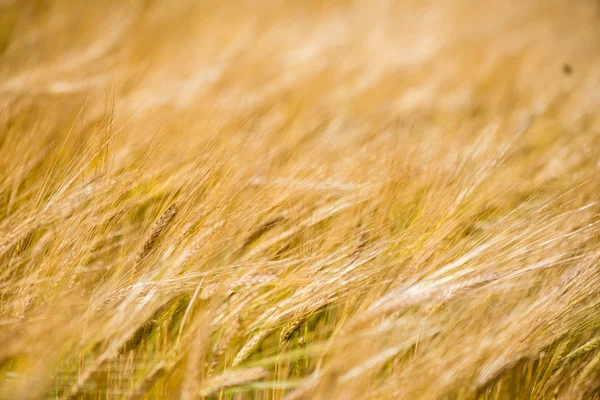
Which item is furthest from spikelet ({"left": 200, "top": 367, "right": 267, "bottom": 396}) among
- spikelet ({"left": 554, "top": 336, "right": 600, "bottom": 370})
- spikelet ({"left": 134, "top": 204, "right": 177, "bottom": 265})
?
spikelet ({"left": 554, "top": 336, "right": 600, "bottom": 370})

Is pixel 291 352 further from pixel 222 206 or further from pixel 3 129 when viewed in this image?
pixel 3 129

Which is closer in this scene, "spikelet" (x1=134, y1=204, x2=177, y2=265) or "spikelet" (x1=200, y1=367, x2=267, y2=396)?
"spikelet" (x1=200, y1=367, x2=267, y2=396)

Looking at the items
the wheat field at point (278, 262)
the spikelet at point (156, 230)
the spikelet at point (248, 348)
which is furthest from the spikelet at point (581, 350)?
the spikelet at point (156, 230)

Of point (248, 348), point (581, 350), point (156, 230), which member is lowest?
point (581, 350)

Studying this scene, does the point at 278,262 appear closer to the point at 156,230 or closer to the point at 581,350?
the point at 156,230

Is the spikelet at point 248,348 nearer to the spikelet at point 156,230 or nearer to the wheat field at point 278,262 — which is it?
the wheat field at point 278,262

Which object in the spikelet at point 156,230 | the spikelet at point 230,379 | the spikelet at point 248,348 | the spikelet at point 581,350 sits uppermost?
the spikelet at point 156,230

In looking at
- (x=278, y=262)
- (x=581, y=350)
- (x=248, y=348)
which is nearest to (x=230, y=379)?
(x=248, y=348)

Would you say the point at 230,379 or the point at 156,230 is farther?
the point at 156,230

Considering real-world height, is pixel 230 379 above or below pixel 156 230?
below

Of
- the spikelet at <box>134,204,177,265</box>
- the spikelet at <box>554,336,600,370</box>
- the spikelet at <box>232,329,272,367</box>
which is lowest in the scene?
the spikelet at <box>554,336,600,370</box>

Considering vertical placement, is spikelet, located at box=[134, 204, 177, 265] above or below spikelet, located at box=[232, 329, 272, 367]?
above

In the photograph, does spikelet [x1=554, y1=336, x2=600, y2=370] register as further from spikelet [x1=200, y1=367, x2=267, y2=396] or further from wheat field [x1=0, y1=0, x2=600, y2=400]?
spikelet [x1=200, y1=367, x2=267, y2=396]

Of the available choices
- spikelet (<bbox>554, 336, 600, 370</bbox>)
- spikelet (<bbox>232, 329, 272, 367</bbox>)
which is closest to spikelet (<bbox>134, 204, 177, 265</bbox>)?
spikelet (<bbox>232, 329, 272, 367</bbox>)
